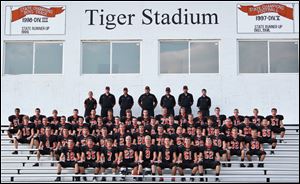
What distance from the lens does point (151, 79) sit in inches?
623

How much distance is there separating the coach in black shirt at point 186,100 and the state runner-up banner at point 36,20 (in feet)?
15.8

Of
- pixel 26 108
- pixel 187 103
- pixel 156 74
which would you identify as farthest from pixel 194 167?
pixel 26 108

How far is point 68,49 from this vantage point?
16.2 meters

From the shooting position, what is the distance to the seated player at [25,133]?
13500 millimetres

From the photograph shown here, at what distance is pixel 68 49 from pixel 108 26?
161cm

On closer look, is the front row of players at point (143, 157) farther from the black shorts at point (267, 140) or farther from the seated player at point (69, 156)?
the black shorts at point (267, 140)

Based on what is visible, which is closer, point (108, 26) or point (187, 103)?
point (187, 103)

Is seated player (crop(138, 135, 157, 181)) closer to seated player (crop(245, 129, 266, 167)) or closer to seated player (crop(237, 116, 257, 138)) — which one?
seated player (crop(245, 129, 266, 167))

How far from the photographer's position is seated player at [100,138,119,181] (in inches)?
465

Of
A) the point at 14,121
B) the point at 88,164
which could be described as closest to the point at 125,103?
the point at 88,164

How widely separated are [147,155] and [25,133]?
4001 millimetres

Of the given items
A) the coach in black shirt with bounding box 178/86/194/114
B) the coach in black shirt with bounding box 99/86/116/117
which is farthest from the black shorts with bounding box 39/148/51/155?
the coach in black shirt with bounding box 178/86/194/114

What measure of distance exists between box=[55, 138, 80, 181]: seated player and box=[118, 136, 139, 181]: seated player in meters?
1.16

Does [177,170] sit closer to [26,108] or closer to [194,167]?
[194,167]
